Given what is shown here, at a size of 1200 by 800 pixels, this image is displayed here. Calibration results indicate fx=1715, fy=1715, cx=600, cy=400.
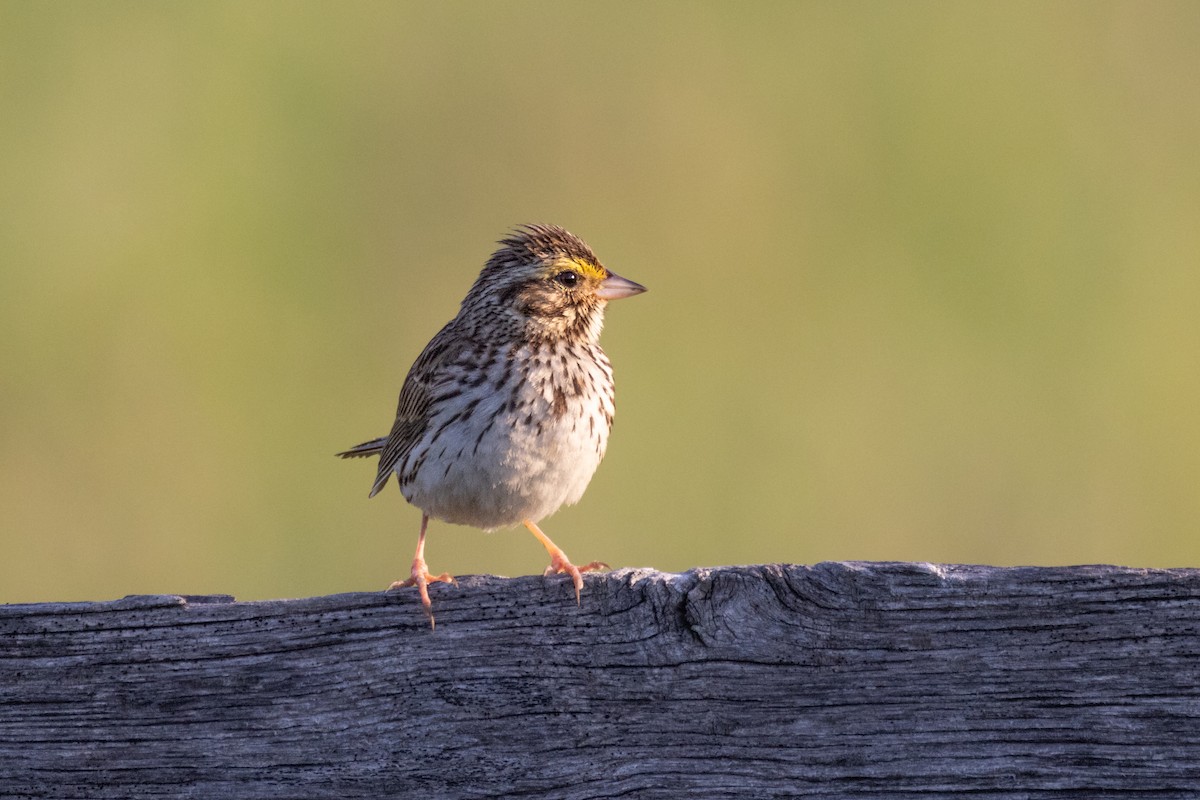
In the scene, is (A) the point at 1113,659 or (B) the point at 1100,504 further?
(B) the point at 1100,504

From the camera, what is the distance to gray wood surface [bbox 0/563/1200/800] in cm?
278

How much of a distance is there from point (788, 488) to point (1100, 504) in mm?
1240

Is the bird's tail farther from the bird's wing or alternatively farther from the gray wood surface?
the gray wood surface

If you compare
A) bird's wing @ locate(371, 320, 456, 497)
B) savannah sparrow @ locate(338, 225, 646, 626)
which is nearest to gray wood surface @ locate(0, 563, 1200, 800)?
savannah sparrow @ locate(338, 225, 646, 626)

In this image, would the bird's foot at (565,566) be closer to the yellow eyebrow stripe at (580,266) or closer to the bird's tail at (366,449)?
the yellow eyebrow stripe at (580,266)

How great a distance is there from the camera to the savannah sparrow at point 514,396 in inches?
195

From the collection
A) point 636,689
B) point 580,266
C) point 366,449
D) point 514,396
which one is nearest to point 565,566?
point 514,396

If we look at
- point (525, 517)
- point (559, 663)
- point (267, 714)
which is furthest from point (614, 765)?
point (525, 517)

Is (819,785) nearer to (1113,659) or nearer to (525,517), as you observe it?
(1113,659)

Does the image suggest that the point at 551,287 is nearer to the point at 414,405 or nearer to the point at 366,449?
the point at 414,405

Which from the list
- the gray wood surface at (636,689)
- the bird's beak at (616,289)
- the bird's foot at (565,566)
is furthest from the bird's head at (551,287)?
the gray wood surface at (636,689)

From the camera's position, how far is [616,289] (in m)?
5.32

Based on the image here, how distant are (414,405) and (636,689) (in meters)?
2.57

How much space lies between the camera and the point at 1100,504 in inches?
267
